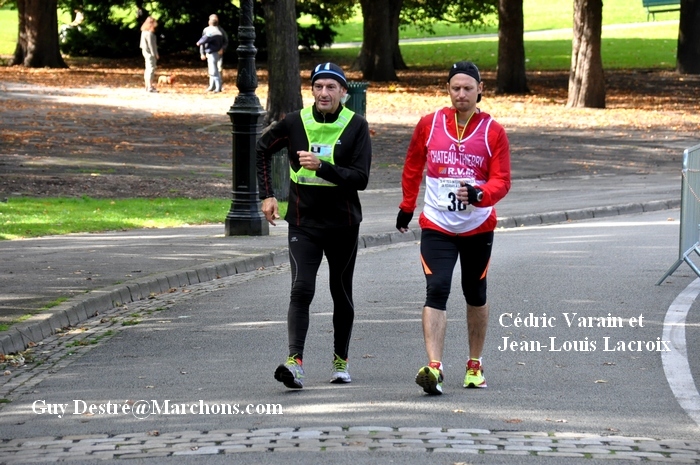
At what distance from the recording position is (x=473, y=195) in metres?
7.58

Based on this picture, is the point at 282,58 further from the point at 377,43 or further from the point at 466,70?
the point at 466,70

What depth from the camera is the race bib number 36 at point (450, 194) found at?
307 inches

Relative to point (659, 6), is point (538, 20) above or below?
below

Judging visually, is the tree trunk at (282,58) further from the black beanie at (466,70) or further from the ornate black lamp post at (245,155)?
the black beanie at (466,70)

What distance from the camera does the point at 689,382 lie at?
8.25 metres

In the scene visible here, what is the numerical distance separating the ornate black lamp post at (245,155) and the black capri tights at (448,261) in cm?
791

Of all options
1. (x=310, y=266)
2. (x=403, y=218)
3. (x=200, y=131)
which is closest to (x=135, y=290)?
(x=310, y=266)

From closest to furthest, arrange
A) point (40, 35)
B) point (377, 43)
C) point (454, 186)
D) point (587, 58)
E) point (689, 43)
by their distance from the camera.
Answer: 1. point (454, 186)
2. point (587, 58)
3. point (377, 43)
4. point (40, 35)
5. point (689, 43)

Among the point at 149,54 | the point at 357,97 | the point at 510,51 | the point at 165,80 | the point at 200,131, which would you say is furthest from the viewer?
the point at 165,80

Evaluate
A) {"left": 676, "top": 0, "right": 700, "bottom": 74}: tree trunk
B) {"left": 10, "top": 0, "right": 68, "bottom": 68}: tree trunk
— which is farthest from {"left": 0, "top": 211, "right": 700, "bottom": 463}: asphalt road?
{"left": 676, "top": 0, "right": 700, "bottom": 74}: tree trunk

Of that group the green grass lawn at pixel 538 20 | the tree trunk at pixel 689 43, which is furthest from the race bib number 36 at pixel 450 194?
the green grass lawn at pixel 538 20

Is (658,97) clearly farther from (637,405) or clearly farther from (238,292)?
(637,405)

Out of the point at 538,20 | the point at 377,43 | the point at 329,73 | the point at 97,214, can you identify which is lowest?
the point at 97,214

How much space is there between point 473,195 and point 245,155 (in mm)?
8598
